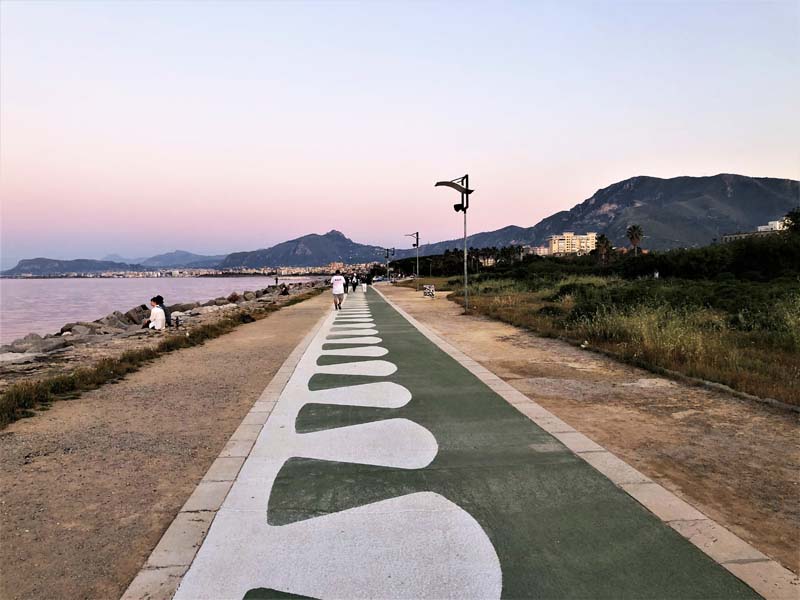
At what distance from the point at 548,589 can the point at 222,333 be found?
13.4 meters

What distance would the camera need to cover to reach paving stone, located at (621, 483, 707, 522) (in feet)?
10.5

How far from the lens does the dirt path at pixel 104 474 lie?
2.75 meters

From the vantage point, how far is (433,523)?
3109mm

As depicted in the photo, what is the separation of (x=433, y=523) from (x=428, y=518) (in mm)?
74

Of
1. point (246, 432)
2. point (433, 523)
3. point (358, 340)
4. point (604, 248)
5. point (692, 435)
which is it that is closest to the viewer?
point (433, 523)

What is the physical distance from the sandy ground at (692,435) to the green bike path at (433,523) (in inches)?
22.2

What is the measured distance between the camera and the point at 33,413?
5.91 metres

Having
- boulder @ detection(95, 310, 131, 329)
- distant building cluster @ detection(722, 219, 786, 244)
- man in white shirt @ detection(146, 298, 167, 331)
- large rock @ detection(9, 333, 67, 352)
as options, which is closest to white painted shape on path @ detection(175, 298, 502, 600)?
man in white shirt @ detection(146, 298, 167, 331)

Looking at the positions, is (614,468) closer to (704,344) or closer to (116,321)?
(704,344)

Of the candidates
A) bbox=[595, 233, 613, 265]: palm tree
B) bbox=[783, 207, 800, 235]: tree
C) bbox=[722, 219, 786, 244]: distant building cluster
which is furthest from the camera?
bbox=[595, 233, 613, 265]: palm tree

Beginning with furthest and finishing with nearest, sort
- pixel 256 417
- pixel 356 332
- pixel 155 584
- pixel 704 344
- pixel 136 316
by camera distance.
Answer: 1. pixel 136 316
2. pixel 356 332
3. pixel 704 344
4. pixel 256 417
5. pixel 155 584

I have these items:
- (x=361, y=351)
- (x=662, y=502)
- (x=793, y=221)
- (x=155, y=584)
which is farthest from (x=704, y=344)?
(x=793, y=221)

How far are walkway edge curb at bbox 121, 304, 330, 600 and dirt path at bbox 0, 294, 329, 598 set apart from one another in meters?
0.09

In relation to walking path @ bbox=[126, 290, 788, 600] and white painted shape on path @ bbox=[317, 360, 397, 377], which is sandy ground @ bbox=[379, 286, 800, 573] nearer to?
walking path @ bbox=[126, 290, 788, 600]
